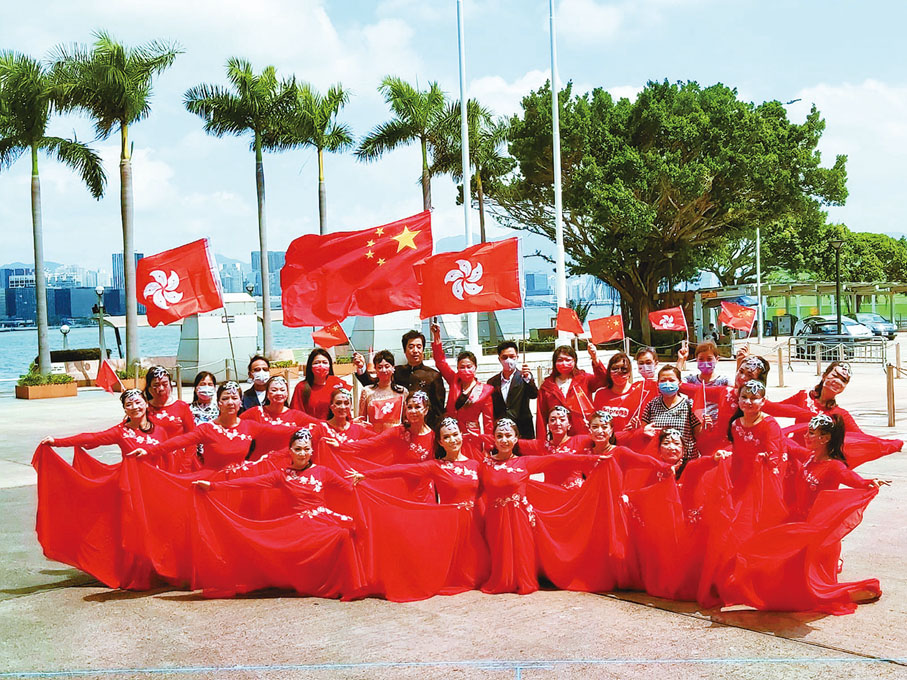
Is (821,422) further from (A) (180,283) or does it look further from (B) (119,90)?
(B) (119,90)

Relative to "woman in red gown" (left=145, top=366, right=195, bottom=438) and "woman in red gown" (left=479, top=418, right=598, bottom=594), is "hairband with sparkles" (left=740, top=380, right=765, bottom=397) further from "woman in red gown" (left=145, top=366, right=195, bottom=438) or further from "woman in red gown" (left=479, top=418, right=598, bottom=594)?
"woman in red gown" (left=145, top=366, right=195, bottom=438)

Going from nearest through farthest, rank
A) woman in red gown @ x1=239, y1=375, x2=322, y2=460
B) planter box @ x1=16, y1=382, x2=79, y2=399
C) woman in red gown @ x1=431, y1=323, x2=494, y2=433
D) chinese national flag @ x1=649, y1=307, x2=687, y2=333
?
woman in red gown @ x1=239, y1=375, x2=322, y2=460 < woman in red gown @ x1=431, y1=323, x2=494, y2=433 < chinese national flag @ x1=649, y1=307, x2=687, y2=333 < planter box @ x1=16, y1=382, x2=79, y2=399

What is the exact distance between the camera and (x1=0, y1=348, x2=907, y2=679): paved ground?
523 centimetres

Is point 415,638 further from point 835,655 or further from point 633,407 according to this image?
point 633,407

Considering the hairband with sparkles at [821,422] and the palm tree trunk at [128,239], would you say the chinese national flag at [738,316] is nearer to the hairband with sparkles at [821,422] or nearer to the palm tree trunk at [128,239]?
the palm tree trunk at [128,239]

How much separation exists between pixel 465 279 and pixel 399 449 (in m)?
4.60

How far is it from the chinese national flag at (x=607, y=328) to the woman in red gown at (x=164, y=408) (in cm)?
1358

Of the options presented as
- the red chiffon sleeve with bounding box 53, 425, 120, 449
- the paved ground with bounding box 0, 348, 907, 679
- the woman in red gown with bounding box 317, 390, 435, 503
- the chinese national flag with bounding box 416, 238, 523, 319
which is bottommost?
the paved ground with bounding box 0, 348, 907, 679

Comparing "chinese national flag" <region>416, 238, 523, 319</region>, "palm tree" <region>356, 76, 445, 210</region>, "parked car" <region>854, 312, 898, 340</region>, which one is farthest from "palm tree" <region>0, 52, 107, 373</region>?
"parked car" <region>854, 312, 898, 340</region>

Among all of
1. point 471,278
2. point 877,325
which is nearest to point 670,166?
point 877,325

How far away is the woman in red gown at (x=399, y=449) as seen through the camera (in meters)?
7.49

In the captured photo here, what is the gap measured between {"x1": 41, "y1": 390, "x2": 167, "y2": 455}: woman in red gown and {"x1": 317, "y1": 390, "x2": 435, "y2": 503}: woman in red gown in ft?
4.26

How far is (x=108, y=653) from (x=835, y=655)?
404 cm

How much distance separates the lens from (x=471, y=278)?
471 inches
